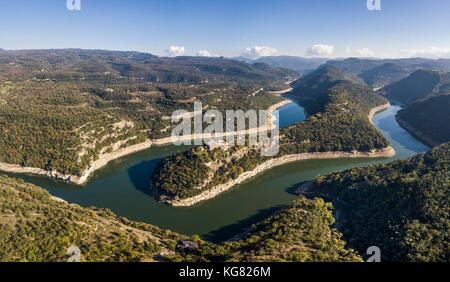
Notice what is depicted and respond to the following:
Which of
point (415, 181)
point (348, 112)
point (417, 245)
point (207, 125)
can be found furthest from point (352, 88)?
point (417, 245)

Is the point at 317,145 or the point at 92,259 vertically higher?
the point at 317,145

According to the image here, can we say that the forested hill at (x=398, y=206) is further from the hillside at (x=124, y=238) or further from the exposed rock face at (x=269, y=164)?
the exposed rock face at (x=269, y=164)

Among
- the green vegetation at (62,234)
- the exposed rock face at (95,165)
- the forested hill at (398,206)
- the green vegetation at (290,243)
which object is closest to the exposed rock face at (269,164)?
the green vegetation at (62,234)

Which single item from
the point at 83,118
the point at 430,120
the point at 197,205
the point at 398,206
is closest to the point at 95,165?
the point at 83,118

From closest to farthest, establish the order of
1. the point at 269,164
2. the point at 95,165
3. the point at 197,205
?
the point at 197,205
the point at 95,165
the point at 269,164

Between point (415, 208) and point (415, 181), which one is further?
point (415, 181)

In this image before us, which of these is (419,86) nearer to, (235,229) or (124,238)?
(235,229)

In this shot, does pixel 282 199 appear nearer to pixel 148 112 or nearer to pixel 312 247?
pixel 312 247
